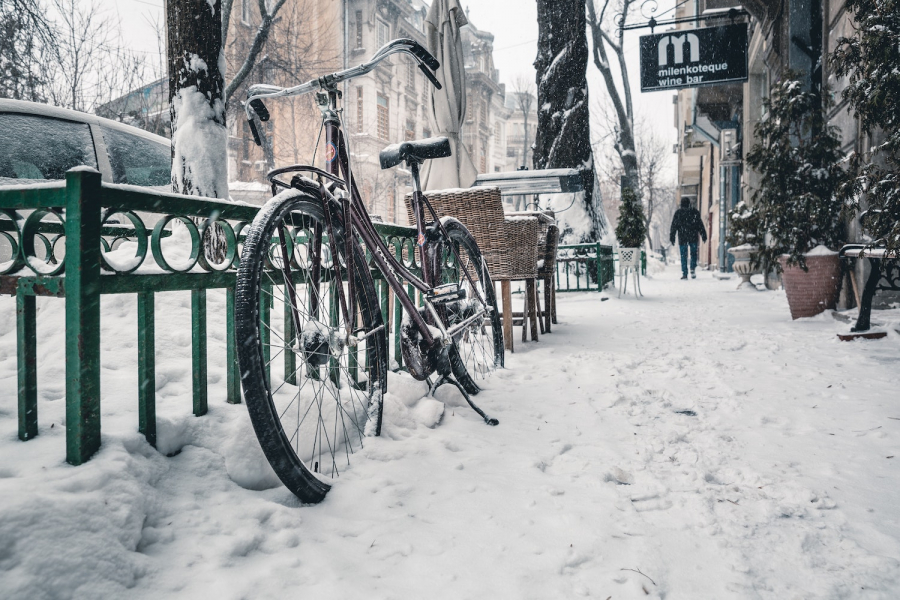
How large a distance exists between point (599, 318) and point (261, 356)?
5201 mm

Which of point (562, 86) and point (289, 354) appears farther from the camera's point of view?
point (562, 86)

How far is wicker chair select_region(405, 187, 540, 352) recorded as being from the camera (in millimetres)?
3900

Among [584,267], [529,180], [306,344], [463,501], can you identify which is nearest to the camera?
[463,501]

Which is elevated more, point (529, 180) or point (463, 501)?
point (529, 180)

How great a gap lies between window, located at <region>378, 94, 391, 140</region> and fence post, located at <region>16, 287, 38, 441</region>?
30.6 metres

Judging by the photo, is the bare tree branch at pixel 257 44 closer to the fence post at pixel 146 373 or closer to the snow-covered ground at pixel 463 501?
the snow-covered ground at pixel 463 501

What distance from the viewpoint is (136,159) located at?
5270 mm

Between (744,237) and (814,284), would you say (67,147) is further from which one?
(744,237)

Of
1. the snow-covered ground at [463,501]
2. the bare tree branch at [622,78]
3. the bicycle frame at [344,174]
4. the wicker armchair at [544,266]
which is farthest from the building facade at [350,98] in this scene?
the snow-covered ground at [463,501]

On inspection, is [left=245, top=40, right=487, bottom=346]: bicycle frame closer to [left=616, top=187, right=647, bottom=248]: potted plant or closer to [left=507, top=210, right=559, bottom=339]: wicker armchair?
[left=507, top=210, right=559, bottom=339]: wicker armchair

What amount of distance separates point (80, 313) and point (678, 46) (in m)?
10.4

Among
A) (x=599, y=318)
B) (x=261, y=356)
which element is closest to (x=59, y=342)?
(x=261, y=356)

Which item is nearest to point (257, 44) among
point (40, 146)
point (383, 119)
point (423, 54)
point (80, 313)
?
point (40, 146)

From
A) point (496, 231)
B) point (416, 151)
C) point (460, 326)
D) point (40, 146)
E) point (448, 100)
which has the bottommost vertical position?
point (460, 326)
